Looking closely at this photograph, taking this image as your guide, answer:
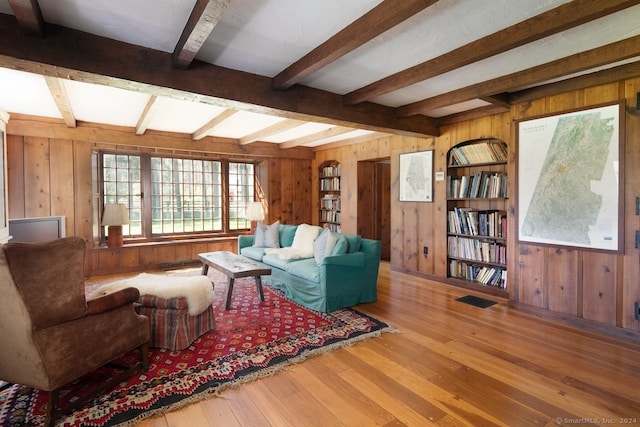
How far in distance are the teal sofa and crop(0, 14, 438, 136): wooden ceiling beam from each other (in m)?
1.48

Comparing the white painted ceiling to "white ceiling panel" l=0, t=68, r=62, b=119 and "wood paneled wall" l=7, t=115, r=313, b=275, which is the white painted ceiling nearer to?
"white ceiling panel" l=0, t=68, r=62, b=119

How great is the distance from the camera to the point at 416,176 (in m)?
5.08

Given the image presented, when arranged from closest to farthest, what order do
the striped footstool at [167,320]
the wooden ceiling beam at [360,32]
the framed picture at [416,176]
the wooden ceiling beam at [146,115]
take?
the wooden ceiling beam at [360,32] → the striped footstool at [167,320] → the wooden ceiling beam at [146,115] → the framed picture at [416,176]

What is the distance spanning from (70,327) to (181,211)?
447 centimetres

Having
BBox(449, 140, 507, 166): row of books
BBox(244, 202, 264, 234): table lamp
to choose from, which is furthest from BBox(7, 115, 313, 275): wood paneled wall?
BBox(449, 140, 507, 166): row of books

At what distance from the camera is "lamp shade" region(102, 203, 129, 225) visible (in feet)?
16.1

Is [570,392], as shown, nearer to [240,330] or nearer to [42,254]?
[240,330]

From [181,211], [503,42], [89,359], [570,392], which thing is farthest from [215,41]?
[181,211]

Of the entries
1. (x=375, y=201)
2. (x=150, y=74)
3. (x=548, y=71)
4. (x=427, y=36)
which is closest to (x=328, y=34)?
(x=427, y=36)

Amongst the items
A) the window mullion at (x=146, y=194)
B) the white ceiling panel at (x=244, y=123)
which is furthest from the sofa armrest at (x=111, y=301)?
the window mullion at (x=146, y=194)

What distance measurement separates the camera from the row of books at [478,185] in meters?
4.06

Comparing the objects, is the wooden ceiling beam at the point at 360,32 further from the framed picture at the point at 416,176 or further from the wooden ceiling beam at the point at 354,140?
the wooden ceiling beam at the point at 354,140

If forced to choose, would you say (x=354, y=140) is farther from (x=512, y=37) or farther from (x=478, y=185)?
(x=512, y=37)

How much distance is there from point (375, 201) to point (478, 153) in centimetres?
253
